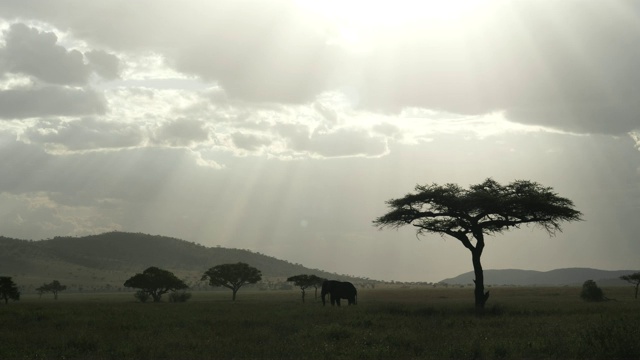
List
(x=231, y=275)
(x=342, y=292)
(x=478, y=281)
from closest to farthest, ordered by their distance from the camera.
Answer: (x=478, y=281) < (x=342, y=292) < (x=231, y=275)

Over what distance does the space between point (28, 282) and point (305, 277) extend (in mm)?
134621

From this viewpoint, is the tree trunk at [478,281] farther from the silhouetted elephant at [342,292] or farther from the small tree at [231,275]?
the small tree at [231,275]

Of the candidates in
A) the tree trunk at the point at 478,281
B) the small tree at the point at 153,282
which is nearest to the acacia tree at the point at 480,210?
the tree trunk at the point at 478,281

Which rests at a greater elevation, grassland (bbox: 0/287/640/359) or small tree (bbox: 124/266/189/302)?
small tree (bbox: 124/266/189/302)

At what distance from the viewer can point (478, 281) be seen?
4009 cm

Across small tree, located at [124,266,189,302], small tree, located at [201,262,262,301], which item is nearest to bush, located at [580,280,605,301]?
small tree, located at [201,262,262,301]

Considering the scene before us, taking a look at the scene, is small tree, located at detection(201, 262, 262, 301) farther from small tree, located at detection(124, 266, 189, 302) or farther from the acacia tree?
the acacia tree

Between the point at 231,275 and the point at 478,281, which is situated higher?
the point at 231,275

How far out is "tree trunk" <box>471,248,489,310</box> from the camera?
3884cm

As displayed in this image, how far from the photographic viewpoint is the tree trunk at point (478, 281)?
127ft

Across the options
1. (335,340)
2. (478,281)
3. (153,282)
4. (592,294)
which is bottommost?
(335,340)

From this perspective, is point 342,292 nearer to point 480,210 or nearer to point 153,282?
point 480,210

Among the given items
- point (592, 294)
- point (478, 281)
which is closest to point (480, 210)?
point (478, 281)

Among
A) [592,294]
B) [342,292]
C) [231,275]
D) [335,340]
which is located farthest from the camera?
[231,275]
